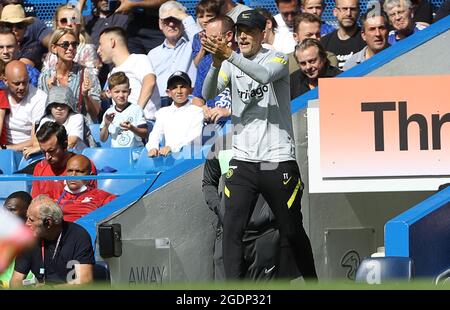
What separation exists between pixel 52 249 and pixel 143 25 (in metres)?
5.27

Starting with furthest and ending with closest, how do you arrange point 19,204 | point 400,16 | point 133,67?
1. point 133,67
2. point 400,16
3. point 19,204

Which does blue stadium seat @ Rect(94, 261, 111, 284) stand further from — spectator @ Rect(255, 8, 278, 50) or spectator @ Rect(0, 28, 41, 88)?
spectator @ Rect(0, 28, 41, 88)

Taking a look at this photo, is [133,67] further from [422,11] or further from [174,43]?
[422,11]

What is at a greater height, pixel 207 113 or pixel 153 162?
pixel 207 113

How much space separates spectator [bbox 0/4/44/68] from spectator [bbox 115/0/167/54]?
1.08m

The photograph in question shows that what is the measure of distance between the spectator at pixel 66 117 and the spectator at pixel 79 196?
1.39 m

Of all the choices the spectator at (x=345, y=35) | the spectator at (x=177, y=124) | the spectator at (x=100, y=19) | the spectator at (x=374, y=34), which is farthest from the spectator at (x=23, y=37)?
the spectator at (x=374, y=34)

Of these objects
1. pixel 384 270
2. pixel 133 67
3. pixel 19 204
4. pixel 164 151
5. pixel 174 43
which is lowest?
pixel 384 270

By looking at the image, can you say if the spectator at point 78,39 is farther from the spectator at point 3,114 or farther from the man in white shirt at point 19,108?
the spectator at point 3,114

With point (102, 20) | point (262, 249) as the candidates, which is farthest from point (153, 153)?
point (102, 20)

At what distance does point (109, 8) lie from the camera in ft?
42.3

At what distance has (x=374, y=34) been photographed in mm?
9797

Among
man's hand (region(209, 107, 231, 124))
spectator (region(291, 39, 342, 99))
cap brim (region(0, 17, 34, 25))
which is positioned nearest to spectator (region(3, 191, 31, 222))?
man's hand (region(209, 107, 231, 124))
